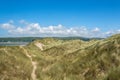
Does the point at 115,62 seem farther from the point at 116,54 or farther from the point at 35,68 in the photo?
the point at 35,68

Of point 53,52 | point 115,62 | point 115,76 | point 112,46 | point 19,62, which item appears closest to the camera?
point 115,76

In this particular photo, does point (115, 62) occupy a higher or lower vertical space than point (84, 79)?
higher

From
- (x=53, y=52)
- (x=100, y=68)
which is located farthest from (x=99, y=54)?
(x=53, y=52)

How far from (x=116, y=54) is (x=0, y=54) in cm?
1943

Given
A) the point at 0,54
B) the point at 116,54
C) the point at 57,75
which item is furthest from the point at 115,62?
the point at 0,54

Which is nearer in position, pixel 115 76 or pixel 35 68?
pixel 115 76

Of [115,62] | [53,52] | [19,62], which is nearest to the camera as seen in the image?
[115,62]

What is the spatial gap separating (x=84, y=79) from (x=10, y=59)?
14.2m

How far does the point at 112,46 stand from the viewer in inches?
1282

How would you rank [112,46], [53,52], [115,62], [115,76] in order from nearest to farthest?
1. [115,76]
2. [115,62]
3. [112,46]
4. [53,52]

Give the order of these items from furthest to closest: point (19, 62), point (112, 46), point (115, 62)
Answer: point (19, 62)
point (112, 46)
point (115, 62)

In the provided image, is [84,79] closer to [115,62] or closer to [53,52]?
[115,62]

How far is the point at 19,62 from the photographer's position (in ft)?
123

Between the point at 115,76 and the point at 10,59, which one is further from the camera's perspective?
the point at 10,59
